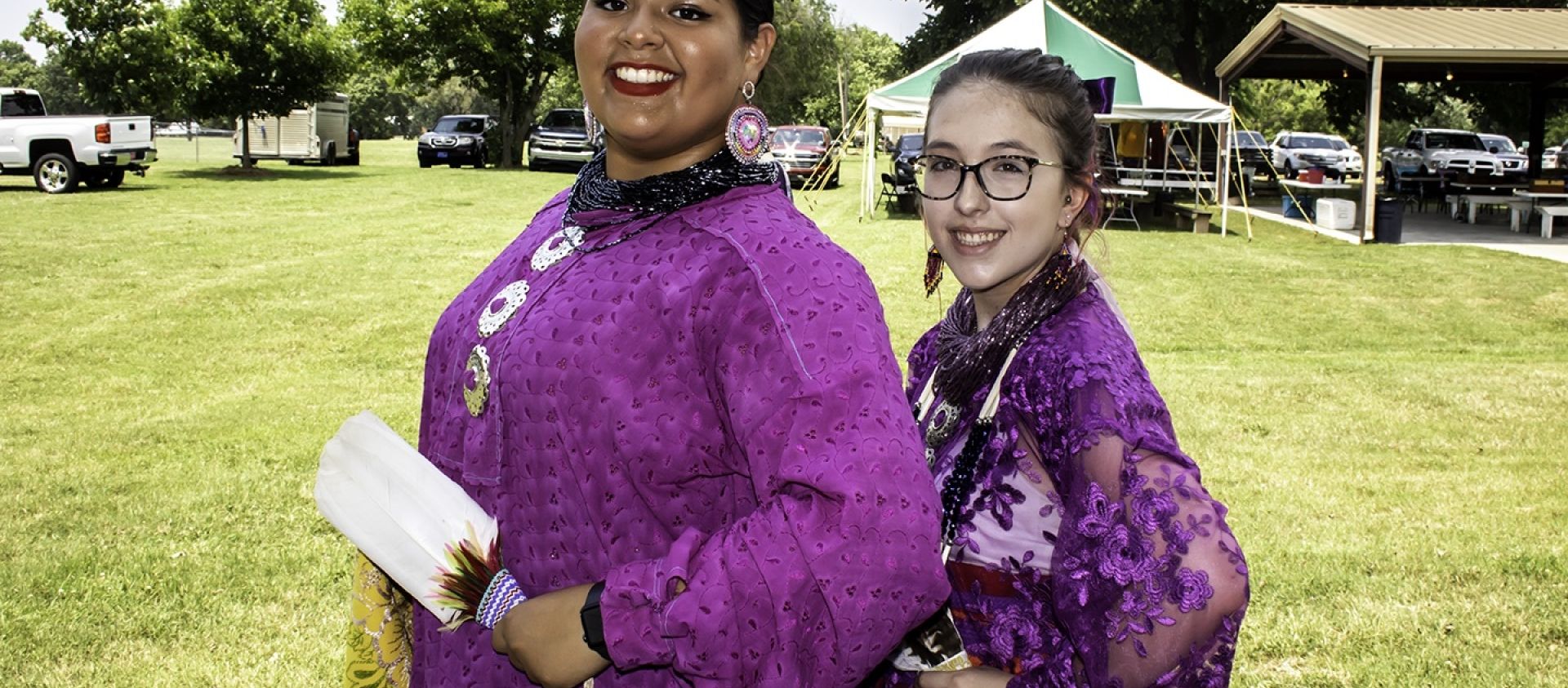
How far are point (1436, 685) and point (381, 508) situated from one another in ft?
12.0

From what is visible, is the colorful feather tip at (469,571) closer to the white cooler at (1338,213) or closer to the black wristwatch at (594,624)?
the black wristwatch at (594,624)

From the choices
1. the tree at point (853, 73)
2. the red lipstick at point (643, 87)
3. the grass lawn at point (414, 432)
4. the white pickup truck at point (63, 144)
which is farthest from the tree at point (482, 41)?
the red lipstick at point (643, 87)

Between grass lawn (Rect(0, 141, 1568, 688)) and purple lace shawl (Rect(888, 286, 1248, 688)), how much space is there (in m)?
0.55

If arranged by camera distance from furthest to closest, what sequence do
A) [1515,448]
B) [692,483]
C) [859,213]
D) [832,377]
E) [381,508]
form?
[859,213], [1515,448], [381,508], [692,483], [832,377]

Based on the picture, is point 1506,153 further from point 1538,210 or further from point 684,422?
point 684,422

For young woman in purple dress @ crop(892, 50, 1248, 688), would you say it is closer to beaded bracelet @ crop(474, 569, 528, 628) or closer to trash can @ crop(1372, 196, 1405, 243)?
beaded bracelet @ crop(474, 569, 528, 628)

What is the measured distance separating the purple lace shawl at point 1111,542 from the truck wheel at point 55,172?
23.6 meters

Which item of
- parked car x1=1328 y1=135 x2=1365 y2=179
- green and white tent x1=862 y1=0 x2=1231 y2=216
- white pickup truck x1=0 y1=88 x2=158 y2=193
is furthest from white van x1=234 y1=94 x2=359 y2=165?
parked car x1=1328 y1=135 x2=1365 y2=179

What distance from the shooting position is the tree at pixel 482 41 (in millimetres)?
35875

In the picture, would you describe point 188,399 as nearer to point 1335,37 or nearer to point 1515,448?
point 1515,448

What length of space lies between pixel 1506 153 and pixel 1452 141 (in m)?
1.88

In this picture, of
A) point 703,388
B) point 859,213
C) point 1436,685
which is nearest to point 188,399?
point 1436,685

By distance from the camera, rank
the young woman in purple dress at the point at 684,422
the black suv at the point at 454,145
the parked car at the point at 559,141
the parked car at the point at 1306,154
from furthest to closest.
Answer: the parked car at the point at 1306,154, the black suv at the point at 454,145, the parked car at the point at 559,141, the young woman in purple dress at the point at 684,422

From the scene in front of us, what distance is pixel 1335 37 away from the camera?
19234 mm
